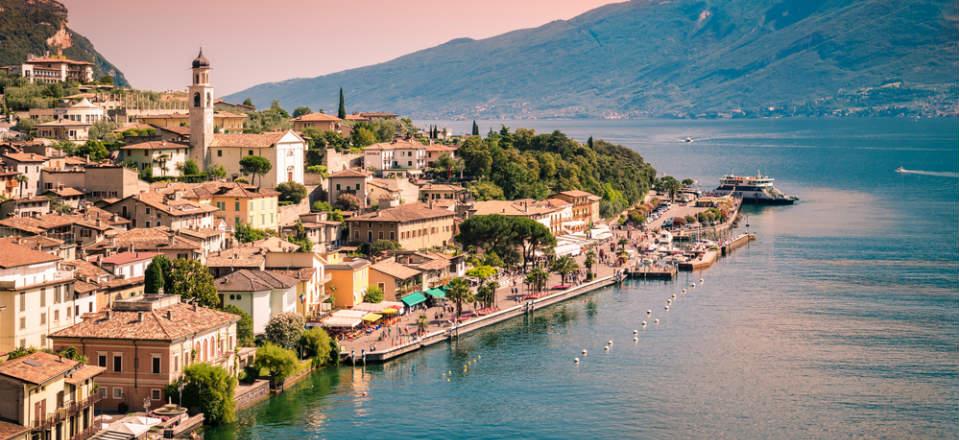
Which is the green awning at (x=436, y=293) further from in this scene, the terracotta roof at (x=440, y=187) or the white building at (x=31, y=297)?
the white building at (x=31, y=297)

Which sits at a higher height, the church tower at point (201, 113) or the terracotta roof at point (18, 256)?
the church tower at point (201, 113)

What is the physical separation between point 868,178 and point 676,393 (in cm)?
11426

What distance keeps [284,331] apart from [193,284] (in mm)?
3379

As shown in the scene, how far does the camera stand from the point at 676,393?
42.0 metres

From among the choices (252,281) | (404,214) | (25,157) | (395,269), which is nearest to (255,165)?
(404,214)

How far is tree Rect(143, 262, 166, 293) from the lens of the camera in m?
42.2

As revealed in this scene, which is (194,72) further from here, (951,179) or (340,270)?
(951,179)

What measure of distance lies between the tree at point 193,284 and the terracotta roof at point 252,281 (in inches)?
27.3

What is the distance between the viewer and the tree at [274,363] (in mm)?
40469

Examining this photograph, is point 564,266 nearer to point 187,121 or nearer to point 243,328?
point 243,328

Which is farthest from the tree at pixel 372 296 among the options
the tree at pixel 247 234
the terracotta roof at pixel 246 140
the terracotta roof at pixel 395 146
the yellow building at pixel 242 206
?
the terracotta roof at pixel 395 146

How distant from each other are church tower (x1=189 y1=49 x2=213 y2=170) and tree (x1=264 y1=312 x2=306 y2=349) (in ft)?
80.1

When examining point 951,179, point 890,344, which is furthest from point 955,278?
point 951,179

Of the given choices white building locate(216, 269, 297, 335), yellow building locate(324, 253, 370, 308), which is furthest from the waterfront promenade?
white building locate(216, 269, 297, 335)
